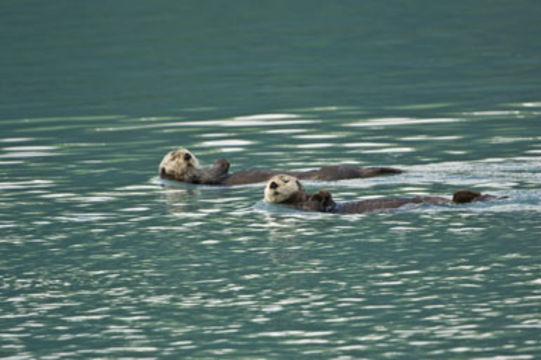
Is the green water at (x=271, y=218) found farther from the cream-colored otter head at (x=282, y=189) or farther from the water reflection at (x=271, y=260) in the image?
the cream-colored otter head at (x=282, y=189)

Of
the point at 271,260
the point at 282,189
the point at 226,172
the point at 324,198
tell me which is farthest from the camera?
the point at 226,172

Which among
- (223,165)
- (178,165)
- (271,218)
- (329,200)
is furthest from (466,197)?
(178,165)

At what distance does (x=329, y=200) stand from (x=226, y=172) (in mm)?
3033

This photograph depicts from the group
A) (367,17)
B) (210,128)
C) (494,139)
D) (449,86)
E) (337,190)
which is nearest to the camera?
(337,190)

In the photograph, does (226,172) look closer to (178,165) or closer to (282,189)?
(178,165)

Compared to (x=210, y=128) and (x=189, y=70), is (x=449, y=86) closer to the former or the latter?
(x=210, y=128)

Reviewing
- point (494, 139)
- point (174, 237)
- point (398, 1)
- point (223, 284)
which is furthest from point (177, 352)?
point (398, 1)

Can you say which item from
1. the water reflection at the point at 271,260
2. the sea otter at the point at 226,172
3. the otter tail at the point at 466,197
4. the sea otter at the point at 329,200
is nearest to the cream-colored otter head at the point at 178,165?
the sea otter at the point at 226,172

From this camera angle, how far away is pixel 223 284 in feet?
32.9

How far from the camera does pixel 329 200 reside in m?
12.3

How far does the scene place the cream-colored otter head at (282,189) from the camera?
42.3 feet

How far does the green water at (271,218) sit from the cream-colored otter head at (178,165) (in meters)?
0.28

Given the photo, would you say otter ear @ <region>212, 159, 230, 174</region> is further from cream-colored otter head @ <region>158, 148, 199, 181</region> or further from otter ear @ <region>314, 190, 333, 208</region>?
otter ear @ <region>314, 190, 333, 208</region>

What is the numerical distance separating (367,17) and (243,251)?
29.6 meters
